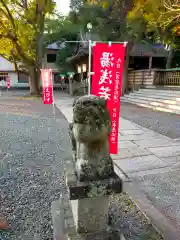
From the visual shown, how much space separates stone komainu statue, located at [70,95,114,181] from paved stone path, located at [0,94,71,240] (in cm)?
64

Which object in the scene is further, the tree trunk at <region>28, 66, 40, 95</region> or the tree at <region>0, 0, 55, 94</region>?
the tree trunk at <region>28, 66, 40, 95</region>

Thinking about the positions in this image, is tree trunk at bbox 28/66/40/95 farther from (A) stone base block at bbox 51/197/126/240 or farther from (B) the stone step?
(A) stone base block at bbox 51/197/126/240

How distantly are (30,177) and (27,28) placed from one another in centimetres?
1732

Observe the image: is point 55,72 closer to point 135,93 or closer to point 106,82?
point 135,93

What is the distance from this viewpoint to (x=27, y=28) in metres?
17.8

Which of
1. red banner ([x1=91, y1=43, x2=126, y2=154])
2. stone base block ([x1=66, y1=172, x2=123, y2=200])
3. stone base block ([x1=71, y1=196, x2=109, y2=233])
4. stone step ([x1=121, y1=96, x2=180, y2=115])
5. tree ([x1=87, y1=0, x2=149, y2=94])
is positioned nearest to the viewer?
stone base block ([x1=66, y1=172, x2=123, y2=200])

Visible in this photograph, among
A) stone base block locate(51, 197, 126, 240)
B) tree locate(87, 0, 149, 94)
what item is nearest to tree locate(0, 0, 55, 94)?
tree locate(87, 0, 149, 94)

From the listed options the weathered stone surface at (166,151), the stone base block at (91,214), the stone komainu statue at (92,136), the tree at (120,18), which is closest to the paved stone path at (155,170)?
the weathered stone surface at (166,151)

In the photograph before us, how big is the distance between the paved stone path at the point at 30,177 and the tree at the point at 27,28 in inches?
475

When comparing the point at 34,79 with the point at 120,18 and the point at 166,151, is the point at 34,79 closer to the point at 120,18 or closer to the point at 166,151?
the point at 120,18

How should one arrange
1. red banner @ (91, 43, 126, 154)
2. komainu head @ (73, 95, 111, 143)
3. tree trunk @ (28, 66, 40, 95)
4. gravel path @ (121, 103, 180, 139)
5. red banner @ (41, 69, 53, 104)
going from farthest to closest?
tree trunk @ (28, 66, 40, 95) → red banner @ (41, 69, 53, 104) → gravel path @ (121, 103, 180, 139) → red banner @ (91, 43, 126, 154) → komainu head @ (73, 95, 111, 143)

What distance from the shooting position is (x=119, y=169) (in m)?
3.95

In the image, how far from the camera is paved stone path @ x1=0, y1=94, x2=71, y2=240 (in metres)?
2.54

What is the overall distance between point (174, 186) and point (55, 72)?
97.5 feet
